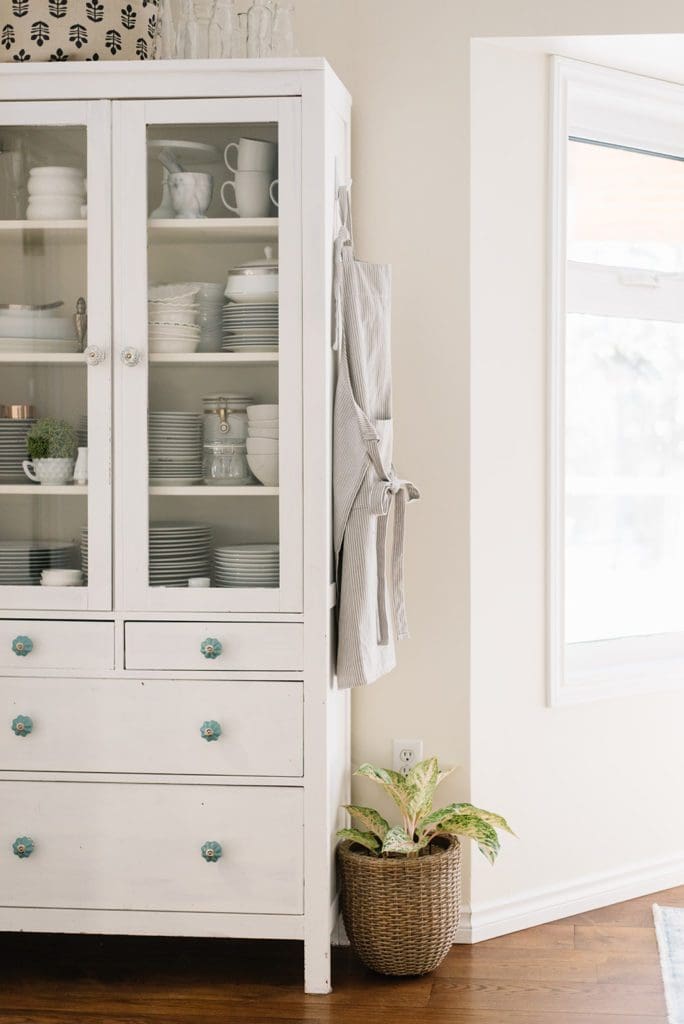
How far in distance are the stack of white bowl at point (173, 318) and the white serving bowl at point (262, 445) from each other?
24 cm

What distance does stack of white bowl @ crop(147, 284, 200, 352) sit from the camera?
2.51 meters

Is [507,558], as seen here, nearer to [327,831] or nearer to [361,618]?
[361,618]

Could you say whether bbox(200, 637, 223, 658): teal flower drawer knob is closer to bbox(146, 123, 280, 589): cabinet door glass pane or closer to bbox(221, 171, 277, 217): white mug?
bbox(146, 123, 280, 589): cabinet door glass pane

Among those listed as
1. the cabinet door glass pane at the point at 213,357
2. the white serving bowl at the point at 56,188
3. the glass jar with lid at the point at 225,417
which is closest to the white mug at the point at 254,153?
the cabinet door glass pane at the point at 213,357

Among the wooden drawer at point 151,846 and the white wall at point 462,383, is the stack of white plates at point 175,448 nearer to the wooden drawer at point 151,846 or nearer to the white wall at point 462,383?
the white wall at point 462,383

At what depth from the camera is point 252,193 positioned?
8.17 ft

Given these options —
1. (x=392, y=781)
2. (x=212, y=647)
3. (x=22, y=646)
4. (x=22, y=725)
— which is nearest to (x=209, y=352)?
(x=212, y=647)

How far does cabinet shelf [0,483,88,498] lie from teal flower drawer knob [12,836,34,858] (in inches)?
30.0

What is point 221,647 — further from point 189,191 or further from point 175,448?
point 189,191

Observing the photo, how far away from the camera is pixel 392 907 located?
256 centimetres

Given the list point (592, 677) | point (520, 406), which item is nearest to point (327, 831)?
point (592, 677)

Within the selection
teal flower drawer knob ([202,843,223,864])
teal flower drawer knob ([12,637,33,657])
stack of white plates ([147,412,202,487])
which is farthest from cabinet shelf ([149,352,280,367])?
teal flower drawer knob ([202,843,223,864])

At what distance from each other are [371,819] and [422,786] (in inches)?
5.6

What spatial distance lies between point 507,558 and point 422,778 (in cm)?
60
